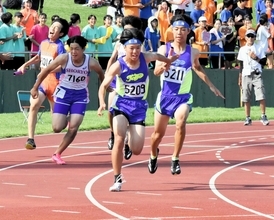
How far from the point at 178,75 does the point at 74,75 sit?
2.04 meters

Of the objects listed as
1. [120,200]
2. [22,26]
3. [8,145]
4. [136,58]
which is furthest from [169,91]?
[22,26]

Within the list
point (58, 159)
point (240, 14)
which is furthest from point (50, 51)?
point (240, 14)

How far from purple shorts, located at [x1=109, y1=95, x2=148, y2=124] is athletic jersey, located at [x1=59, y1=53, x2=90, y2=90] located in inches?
96.8

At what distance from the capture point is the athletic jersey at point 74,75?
14.6 meters

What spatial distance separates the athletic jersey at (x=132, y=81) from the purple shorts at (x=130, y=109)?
0.20 ft

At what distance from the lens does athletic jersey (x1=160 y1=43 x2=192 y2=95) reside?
13.3 meters

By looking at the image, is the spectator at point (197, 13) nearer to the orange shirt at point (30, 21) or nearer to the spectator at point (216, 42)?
the spectator at point (216, 42)

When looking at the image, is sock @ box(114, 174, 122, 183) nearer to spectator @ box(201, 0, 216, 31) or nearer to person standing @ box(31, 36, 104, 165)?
person standing @ box(31, 36, 104, 165)

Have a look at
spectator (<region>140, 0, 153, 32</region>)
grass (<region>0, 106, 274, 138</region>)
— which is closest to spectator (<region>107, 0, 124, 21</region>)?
spectator (<region>140, 0, 153, 32</region>)

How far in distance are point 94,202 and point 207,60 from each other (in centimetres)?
1705

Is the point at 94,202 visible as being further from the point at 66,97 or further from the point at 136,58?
the point at 66,97

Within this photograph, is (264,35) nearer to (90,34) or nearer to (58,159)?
(90,34)

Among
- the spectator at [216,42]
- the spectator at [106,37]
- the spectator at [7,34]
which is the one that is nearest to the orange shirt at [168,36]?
the spectator at [106,37]

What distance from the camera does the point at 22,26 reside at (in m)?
24.6
